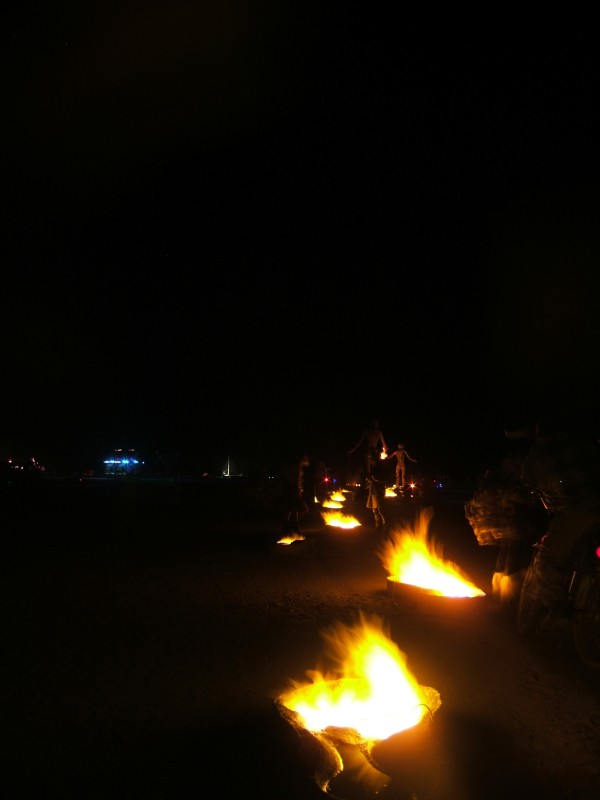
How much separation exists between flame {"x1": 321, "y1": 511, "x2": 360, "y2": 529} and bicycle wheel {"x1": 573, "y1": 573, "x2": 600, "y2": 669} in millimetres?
10766

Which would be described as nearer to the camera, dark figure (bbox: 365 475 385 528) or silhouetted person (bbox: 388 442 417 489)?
dark figure (bbox: 365 475 385 528)

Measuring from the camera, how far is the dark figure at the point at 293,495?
1509 centimetres

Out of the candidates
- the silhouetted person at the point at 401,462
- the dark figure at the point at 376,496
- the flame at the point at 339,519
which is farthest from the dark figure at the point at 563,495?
the silhouetted person at the point at 401,462

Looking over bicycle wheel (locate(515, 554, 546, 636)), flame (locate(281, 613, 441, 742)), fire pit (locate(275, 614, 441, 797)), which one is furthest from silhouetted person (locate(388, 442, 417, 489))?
flame (locate(281, 613, 441, 742))

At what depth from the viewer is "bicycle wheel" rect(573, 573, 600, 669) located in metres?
6.10

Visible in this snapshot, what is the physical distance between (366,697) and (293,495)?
10.6m

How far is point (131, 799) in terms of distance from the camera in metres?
3.63

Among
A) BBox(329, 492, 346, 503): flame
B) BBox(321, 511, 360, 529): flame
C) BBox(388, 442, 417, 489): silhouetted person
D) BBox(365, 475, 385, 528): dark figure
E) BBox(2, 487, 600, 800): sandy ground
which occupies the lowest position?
BBox(2, 487, 600, 800): sandy ground

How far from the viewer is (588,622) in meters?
6.19

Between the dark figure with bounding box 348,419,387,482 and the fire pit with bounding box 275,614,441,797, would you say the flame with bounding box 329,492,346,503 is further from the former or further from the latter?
the fire pit with bounding box 275,614,441,797

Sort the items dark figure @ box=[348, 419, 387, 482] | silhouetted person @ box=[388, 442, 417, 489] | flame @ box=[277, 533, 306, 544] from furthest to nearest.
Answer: silhouetted person @ box=[388, 442, 417, 489], dark figure @ box=[348, 419, 387, 482], flame @ box=[277, 533, 306, 544]

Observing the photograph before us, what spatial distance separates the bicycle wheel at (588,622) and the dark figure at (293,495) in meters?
8.97

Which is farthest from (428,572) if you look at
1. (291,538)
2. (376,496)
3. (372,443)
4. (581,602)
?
(372,443)

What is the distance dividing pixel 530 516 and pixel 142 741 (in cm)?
514
